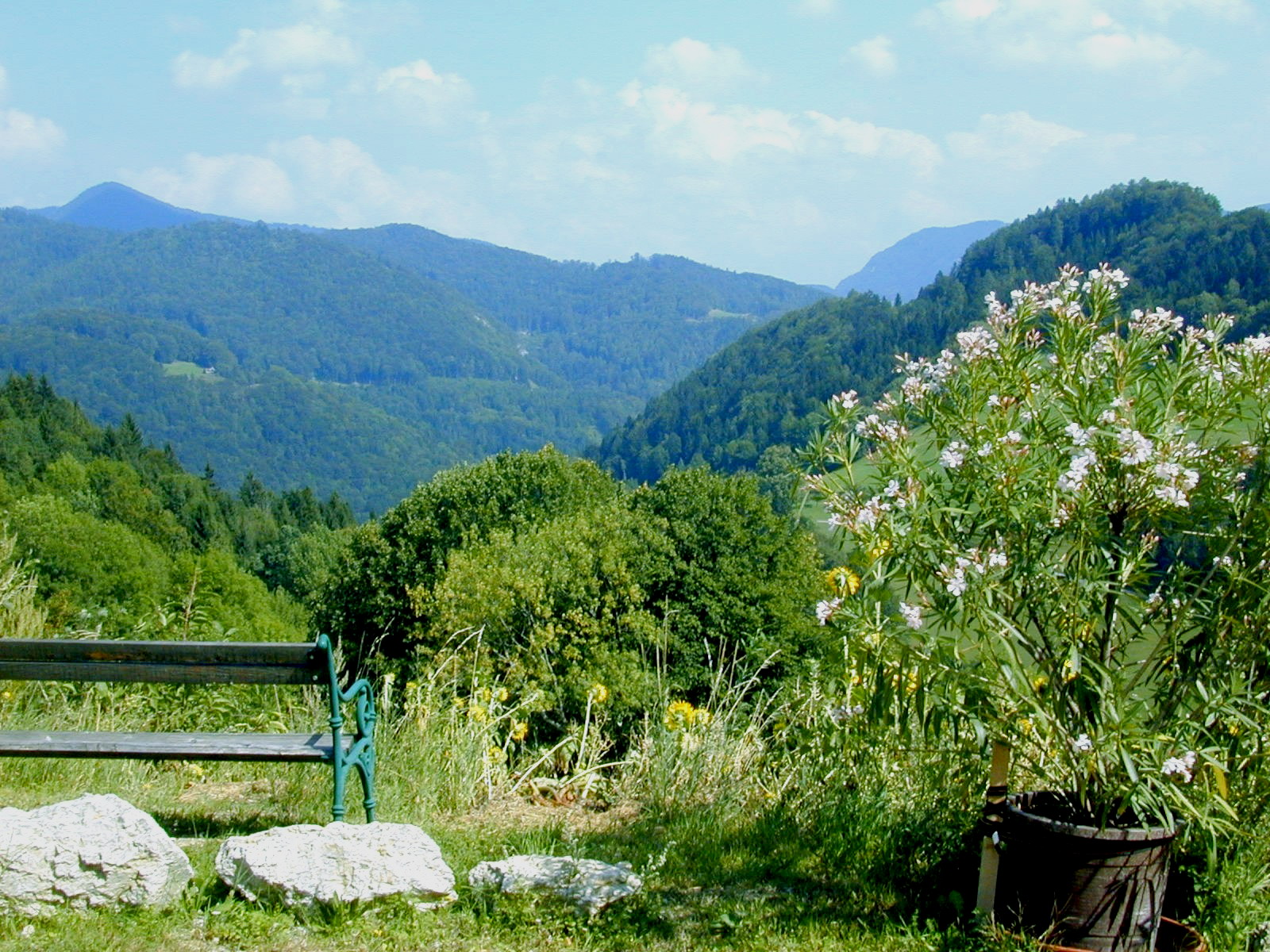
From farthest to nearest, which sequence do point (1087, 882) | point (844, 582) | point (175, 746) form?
point (175, 746)
point (844, 582)
point (1087, 882)

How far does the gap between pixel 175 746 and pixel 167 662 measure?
0.31 metres

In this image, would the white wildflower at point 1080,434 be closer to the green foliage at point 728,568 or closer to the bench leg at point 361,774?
the bench leg at point 361,774

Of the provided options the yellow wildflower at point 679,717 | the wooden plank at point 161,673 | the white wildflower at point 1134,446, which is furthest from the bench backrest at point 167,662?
the white wildflower at point 1134,446

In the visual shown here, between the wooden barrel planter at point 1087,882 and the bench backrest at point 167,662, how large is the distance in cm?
238

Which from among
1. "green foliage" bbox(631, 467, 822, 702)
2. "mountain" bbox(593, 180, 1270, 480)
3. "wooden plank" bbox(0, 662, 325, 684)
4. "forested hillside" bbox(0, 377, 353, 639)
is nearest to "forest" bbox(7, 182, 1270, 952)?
"wooden plank" bbox(0, 662, 325, 684)

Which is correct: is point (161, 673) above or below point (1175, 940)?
above

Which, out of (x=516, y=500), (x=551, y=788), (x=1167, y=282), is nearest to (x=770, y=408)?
(x=1167, y=282)

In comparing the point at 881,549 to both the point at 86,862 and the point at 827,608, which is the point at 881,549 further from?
the point at 86,862

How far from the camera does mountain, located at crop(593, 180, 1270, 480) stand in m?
104

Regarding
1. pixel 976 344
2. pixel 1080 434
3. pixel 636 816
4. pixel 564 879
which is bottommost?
pixel 636 816

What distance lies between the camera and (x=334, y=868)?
3.21m

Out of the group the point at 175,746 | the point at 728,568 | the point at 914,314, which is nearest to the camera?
the point at 175,746

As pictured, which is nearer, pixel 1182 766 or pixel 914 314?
pixel 1182 766

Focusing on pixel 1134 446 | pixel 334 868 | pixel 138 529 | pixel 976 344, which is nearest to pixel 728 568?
pixel 334 868
